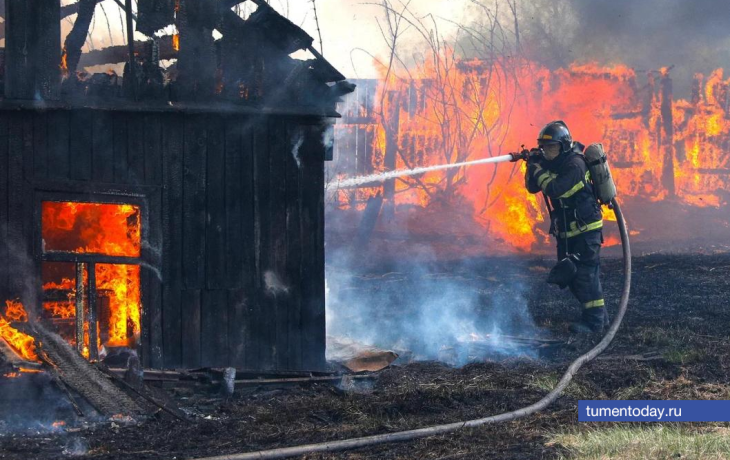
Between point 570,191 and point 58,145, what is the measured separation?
6387mm

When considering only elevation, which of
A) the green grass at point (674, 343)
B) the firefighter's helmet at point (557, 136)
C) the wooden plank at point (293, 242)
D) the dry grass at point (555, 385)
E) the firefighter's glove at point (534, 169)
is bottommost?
the dry grass at point (555, 385)

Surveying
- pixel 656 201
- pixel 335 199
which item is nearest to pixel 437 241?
pixel 335 199

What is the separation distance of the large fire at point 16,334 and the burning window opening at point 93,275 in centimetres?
25

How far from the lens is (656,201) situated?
79.0 ft

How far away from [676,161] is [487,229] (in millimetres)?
7369

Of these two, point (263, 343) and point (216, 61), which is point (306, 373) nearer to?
point (263, 343)

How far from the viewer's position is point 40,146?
810cm

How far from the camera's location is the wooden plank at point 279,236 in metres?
8.86

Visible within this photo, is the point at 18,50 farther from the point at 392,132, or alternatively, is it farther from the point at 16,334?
the point at 392,132

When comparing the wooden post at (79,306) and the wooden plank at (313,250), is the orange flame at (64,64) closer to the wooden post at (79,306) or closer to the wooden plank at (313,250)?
the wooden post at (79,306)

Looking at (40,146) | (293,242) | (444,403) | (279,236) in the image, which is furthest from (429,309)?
(40,146)

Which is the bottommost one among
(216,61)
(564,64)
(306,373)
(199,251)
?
(306,373)

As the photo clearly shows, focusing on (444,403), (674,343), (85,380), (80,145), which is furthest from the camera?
(674,343)

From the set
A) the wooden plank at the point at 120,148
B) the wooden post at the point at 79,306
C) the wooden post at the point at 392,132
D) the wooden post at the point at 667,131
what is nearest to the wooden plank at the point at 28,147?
the wooden plank at the point at 120,148
